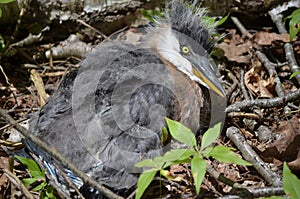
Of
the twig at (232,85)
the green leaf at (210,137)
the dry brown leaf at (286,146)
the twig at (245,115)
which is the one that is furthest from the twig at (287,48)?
the green leaf at (210,137)

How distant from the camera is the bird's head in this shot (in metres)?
3.86

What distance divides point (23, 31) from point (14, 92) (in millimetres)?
750

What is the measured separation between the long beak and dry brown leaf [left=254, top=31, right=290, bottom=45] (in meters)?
1.05

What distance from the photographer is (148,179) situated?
2.39 metres

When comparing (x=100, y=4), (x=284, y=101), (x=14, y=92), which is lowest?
(x=14, y=92)

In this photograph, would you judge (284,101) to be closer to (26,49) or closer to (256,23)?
(256,23)

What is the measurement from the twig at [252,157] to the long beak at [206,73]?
296mm

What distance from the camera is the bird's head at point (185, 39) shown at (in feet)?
12.6

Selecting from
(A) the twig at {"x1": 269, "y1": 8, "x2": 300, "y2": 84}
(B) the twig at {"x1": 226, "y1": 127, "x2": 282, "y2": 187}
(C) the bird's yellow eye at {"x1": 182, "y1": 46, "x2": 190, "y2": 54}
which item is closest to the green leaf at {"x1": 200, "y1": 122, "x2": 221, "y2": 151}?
(B) the twig at {"x1": 226, "y1": 127, "x2": 282, "y2": 187}

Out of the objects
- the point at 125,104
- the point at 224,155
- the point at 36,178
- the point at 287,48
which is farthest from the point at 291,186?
the point at 287,48

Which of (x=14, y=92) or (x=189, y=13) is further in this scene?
(x=14, y=92)

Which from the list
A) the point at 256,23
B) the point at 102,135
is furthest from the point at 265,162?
the point at 256,23

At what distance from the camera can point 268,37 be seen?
15.5 ft

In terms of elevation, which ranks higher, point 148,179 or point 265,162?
point 148,179
